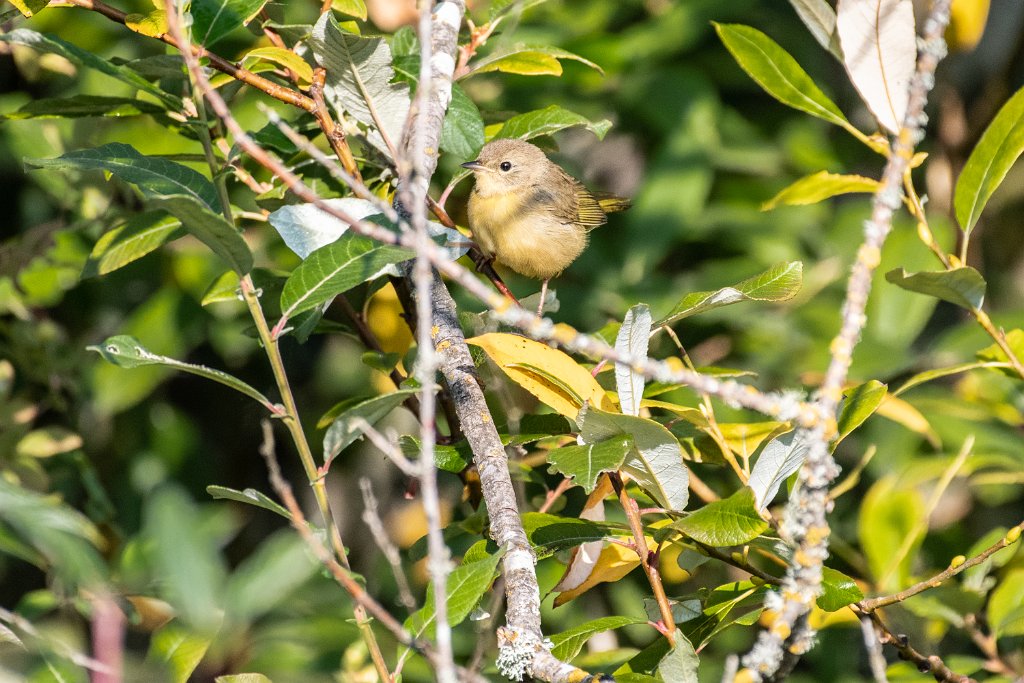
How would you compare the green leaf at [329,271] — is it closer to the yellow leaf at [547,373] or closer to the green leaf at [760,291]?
the yellow leaf at [547,373]

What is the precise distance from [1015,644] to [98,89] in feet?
10.2

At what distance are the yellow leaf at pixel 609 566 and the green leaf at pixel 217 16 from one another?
1274 millimetres

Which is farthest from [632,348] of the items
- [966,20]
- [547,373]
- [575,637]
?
[966,20]

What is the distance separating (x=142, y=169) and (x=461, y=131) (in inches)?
28.1

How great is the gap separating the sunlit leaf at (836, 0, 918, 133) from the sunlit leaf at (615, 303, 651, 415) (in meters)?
0.72

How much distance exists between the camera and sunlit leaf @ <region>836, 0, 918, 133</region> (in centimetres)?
212

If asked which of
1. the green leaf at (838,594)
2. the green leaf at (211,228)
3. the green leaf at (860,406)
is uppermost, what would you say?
the green leaf at (211,228)

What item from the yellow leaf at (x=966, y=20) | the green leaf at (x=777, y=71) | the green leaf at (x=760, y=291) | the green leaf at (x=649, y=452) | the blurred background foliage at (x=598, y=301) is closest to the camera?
the green leaf at (x=649, y=452)

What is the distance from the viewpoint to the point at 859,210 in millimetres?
4461

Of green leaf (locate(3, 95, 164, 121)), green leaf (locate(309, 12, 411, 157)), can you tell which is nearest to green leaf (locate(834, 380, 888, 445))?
green leaf (locate(309, 12, 411, 157))

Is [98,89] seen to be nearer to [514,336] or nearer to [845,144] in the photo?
[514,336]

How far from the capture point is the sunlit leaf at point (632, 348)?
73.1 inches

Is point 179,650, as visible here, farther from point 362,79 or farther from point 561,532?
point 362,79

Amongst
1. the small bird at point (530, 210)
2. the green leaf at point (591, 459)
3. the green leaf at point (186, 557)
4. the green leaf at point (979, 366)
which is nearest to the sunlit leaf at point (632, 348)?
the green leaf at point (591, 459)
